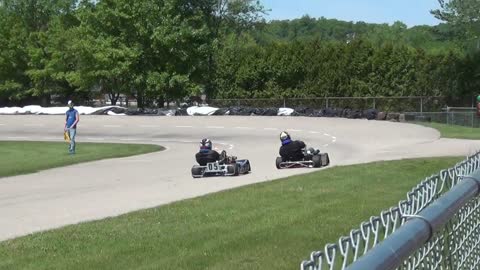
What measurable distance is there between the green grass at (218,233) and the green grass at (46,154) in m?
10.4

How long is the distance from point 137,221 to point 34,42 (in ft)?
240

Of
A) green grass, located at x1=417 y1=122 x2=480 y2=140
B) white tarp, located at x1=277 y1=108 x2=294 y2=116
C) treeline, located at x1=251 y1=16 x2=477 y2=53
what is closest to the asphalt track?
green grass, located at x1=417 y1=122 x2=480 y2=140

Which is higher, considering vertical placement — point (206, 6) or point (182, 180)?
point (206, 6)

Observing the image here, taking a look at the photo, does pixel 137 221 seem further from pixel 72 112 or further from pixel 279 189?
pixel 72 112

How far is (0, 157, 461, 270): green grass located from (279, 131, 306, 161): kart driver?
606 cm

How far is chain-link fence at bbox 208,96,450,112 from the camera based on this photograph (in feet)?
169

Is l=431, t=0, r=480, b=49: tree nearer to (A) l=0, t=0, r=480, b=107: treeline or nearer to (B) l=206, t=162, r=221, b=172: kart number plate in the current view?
(A) l=0, t=0, r=480, b=107: treeline

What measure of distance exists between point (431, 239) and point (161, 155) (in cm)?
2329

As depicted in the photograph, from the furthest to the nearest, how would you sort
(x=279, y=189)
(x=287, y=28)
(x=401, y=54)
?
(x=287, y=28) < (x=401, y=54) < (x=279, y=189)

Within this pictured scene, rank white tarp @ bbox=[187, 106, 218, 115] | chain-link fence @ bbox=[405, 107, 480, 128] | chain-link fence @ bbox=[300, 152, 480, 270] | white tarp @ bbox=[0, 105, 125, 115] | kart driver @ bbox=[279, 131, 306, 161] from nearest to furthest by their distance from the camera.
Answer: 1. chain-link fence @ bbox=[300, 152, 480, 270]
2. kart driver @ bbox=[279, 131, 306, 161]
3. chain-link fence @ bbox=[405, 107, 480, 128]
4. white tarp @ bbox=[187, 106, 218, 115]
5. white tarp @ bbox=[0, 105, 125, 115]

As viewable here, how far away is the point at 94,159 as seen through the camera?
2461 centimetres

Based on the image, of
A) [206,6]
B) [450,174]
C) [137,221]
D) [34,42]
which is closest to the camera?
[450,174]

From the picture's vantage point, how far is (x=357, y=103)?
54406 mm

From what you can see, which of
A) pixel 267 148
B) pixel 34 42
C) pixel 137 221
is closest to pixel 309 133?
pixel 267 148
